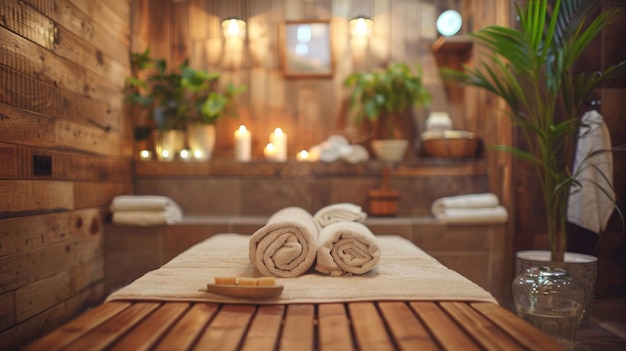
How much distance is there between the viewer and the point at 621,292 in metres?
2.49

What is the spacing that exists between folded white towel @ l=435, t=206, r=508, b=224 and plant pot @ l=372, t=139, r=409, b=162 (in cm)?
58

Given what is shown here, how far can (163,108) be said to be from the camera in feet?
9.66

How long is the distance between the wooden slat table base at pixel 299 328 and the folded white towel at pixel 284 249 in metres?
0.25

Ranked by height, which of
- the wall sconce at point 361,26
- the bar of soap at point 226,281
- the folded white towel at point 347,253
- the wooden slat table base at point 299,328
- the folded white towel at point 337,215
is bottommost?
the wooden slat table base at point 299,328

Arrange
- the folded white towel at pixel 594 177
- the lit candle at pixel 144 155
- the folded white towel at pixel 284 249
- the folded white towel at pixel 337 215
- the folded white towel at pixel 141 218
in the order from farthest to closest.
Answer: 1. the lit candle at pixel 144 155
2. the folded white towel at pixel 141 218
3. the folded white towel at pixel 594 177
4. the folded white towel at pixel 337 215
5. the folded white towel at pixel 284 249

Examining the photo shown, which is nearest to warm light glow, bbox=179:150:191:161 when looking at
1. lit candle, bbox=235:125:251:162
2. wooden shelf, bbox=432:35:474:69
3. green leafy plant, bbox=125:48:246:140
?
green leafy plant, bbox=125:48:246:140

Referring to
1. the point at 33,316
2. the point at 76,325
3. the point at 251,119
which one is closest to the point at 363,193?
the point at 251,119

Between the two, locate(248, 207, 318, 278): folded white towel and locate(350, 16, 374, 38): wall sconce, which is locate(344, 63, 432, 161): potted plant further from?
locate(248, 207, 318, 278): folded white towel

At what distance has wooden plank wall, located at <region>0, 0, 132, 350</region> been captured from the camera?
5.65ft

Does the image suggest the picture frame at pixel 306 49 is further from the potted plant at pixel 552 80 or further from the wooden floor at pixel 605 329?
the wooden floor at pixel 605 329

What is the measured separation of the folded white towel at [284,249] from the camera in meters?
1.43

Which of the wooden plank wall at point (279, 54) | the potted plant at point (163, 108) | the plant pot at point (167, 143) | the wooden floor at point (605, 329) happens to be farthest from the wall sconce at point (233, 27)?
the wooden floor at point (605, 329)

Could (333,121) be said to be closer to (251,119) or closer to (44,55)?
(251,119)

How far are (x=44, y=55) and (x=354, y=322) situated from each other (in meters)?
1.68
